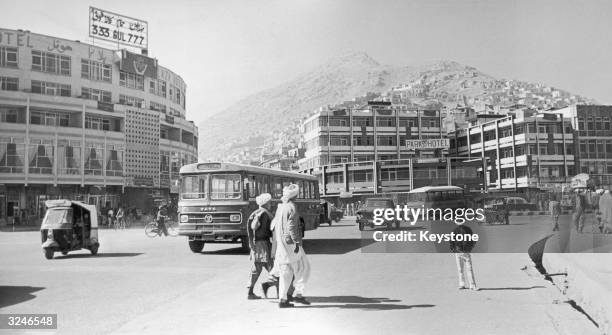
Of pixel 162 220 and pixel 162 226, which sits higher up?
pixel 162 220

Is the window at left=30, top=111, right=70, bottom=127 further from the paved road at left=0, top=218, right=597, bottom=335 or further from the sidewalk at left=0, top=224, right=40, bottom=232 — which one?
the paved road at left=0, top=218, right=597, bottom=335

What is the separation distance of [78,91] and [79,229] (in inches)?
1300

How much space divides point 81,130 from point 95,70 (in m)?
6.30

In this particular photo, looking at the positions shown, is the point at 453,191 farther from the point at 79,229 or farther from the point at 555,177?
the point at 79,229

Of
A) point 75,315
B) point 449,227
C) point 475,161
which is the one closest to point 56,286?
point 75,315

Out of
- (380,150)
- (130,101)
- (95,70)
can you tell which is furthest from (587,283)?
(130,101)

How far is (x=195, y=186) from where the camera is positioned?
1452 centimetres

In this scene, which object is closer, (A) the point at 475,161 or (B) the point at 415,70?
(B) the point at 415,70

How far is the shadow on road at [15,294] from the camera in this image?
7.22m

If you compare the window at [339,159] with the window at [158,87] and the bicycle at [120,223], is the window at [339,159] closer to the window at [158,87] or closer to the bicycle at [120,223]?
the bicycle at [120,223]

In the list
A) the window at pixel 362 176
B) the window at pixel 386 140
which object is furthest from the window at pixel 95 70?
the window at pixel 362 176

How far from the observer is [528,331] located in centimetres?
577

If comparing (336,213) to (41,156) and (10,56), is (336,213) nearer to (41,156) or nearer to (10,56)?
(41,156)

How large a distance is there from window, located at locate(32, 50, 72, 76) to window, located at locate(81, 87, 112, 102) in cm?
219
